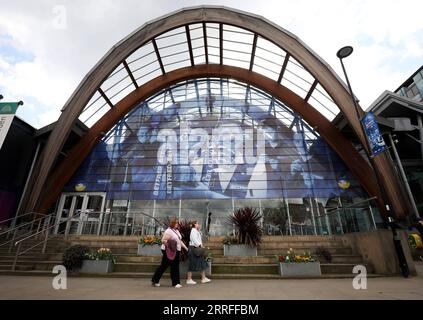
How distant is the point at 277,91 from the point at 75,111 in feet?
52.9

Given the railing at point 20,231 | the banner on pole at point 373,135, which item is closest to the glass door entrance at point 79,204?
the railing at point 20,231

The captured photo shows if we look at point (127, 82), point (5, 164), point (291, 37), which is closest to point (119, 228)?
point (5, 164)

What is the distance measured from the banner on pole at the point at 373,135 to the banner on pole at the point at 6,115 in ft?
40.3

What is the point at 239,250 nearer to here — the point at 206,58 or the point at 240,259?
the point at 240,259

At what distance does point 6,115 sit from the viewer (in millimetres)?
7309

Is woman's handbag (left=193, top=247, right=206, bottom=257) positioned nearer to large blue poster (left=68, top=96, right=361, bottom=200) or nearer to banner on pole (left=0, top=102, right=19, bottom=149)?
banner on pole (left=0, top=102, right=19, bottom=149)

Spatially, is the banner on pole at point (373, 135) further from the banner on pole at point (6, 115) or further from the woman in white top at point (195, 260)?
the banner on pole at point (6, 115)

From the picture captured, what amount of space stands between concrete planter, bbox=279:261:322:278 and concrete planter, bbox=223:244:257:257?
1.87 m

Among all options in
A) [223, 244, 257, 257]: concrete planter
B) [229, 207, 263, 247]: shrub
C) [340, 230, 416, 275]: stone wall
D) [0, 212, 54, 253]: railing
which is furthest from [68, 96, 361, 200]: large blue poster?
[340, 230, 416, 275]: stone wall

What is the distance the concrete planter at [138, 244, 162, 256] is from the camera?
8.61 meters

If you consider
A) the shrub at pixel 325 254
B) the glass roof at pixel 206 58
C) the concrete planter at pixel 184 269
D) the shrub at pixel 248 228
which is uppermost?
the glass roof at pixel 206 58

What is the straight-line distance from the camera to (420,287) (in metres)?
5.07

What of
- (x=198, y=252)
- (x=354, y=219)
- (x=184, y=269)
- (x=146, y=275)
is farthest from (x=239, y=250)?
(x=354, y=219)

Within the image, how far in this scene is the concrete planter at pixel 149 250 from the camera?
339 inches
